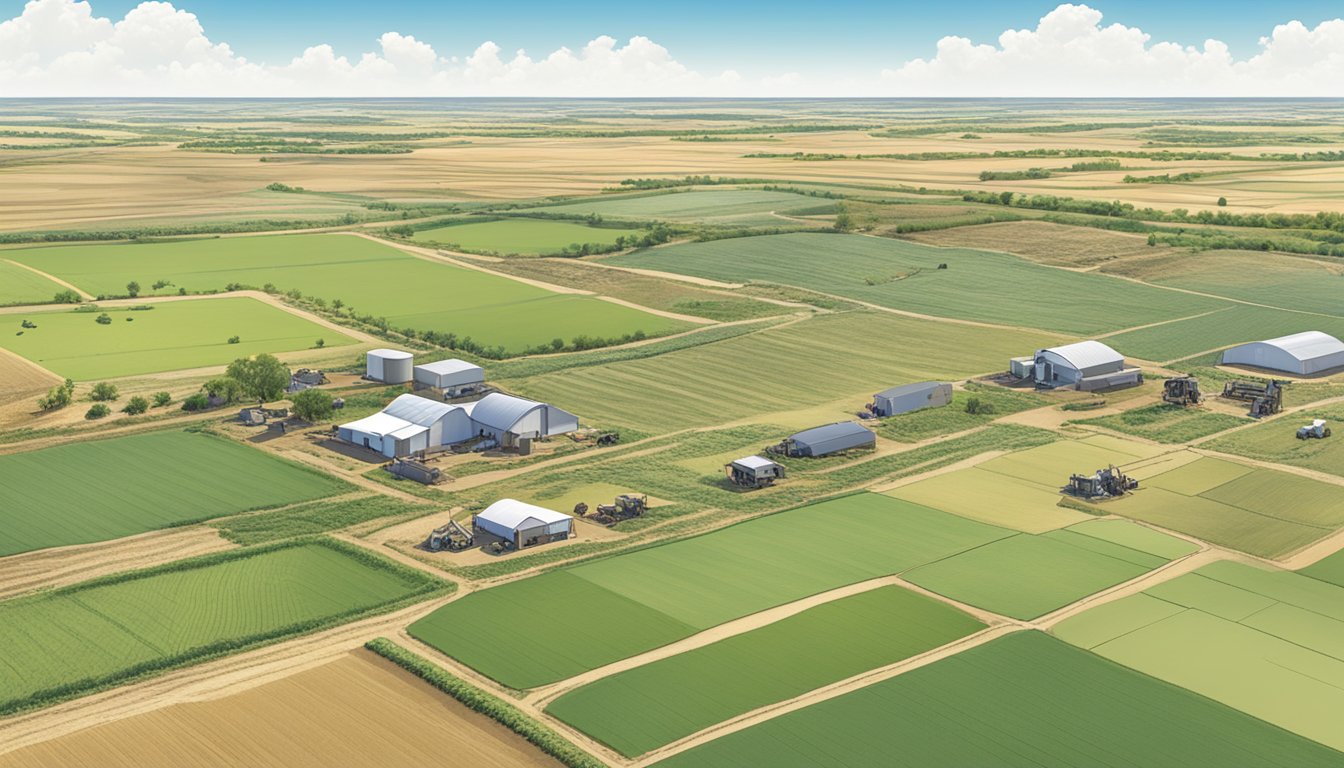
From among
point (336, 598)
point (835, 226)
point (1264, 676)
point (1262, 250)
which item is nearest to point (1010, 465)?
point (1264, 676)

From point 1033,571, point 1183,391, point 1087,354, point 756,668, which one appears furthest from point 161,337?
point 1183,391

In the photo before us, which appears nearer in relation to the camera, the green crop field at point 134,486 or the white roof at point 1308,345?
the green crop field at point 134,486

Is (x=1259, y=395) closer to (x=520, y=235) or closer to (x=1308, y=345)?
(x=1308, y=345)

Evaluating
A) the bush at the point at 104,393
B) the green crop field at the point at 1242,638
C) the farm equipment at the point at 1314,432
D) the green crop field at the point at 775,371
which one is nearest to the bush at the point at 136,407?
the bush at the point at 104,393

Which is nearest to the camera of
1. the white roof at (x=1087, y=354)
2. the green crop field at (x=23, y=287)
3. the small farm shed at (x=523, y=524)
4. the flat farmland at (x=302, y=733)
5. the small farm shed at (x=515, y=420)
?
the flat farmland at (x=302, y=733)

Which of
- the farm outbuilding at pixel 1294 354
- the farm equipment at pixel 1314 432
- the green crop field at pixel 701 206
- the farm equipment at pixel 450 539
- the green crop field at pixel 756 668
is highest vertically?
the green crop field at pixel 701 206

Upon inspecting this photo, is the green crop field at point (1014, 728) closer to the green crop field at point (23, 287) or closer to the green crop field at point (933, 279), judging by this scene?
the green crop field at point (933, 279)

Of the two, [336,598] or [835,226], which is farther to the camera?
[835,226]

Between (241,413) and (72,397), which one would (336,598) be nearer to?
(241,413)
